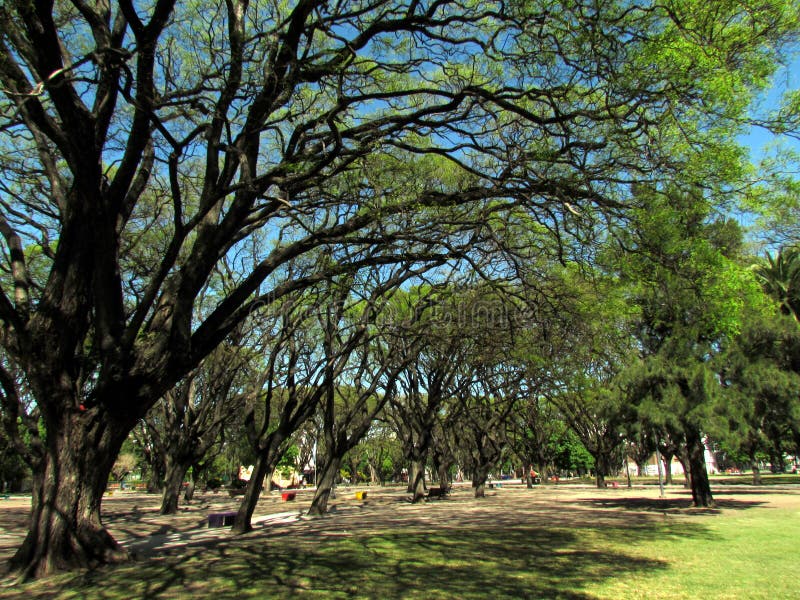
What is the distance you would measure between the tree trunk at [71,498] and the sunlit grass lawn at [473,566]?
385mm

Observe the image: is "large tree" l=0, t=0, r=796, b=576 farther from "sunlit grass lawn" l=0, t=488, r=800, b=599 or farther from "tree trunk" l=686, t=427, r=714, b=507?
"tree trunk" l=686, t=427, r=714, b=507

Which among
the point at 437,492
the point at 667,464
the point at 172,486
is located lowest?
the point at 437,492

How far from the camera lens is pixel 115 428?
26.2ft

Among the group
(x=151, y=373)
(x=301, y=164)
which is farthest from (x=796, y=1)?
(x=151, y=373)

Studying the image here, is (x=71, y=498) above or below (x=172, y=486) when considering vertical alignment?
above

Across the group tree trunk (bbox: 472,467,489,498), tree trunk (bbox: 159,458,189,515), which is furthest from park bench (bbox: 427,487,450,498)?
tree trunk (bbox: 159,458,189,515)

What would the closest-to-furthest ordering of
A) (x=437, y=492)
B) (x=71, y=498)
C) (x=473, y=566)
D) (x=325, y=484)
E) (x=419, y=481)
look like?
(x=71, y=498) < (x=473, y=566) < (x=325, y=484) < (x=419, y=481) < (x=437, y=492)

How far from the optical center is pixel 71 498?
24.9 ft

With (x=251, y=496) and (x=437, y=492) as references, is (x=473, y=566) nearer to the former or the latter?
(x=251, y=496)

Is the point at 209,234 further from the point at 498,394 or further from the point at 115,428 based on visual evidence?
the point at 498,394

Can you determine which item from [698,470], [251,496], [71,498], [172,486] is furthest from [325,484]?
[698,470]

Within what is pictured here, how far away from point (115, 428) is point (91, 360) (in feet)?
5.53

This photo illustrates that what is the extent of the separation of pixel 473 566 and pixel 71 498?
19.7 ft

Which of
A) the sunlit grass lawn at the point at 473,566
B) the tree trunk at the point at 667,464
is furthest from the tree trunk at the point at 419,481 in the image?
the tree trunk at the point at 667,464
